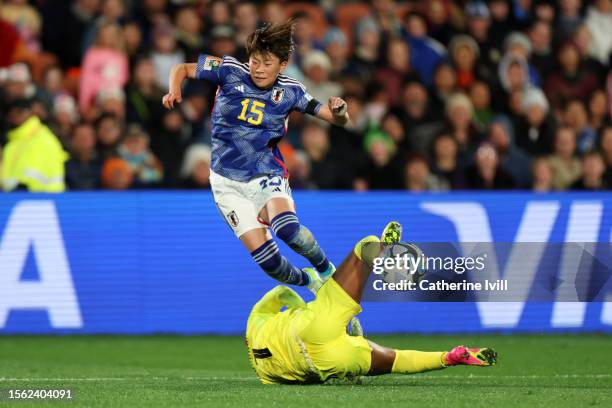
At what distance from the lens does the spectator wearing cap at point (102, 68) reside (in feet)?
51.0

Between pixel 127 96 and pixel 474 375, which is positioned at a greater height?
pixel 127 96

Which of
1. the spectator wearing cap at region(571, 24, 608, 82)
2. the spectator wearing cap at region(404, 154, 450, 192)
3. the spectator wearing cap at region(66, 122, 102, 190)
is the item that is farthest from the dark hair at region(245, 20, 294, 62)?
the spectator wearing cap at region(571, 24, 608, 82)

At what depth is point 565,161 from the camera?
15.9 meters

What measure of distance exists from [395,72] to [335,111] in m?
7.18

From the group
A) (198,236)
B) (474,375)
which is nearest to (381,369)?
(474,375)

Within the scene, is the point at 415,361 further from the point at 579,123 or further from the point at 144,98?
the point at 579,123

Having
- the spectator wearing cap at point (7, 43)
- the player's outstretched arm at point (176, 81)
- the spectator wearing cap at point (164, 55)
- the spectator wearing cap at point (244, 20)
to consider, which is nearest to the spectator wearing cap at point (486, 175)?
the spectator wearing cap at point (244, 20)

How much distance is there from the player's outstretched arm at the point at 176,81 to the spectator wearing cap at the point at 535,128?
23.6 ft

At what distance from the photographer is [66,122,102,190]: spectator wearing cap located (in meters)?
14.4

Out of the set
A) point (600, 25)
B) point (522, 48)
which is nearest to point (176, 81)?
point (522, 48)

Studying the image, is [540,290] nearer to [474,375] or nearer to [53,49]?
[474,375]

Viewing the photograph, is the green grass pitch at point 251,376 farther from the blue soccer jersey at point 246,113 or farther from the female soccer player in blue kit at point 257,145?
the blue soccer jersey at point 246,113

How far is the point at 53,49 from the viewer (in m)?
16.5

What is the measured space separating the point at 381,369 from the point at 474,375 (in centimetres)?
168
